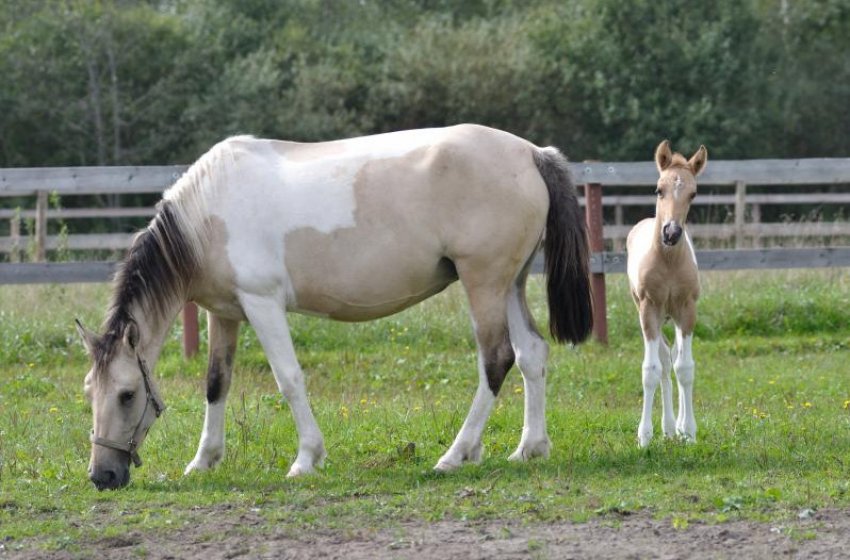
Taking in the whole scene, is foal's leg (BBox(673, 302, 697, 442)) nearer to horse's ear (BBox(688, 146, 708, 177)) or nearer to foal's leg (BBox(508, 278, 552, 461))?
horse's ear (BBox(688, 146, 708, 177))

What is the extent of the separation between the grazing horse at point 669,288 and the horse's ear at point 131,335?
3.10 meters

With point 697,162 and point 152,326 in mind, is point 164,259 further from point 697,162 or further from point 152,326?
point 697,162

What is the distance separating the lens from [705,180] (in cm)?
1190

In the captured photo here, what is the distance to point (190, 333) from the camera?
10.7 meters

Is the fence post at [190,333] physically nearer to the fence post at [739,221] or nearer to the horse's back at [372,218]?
the horse's back at [372,218]

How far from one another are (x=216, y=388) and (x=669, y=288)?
2.95 meters

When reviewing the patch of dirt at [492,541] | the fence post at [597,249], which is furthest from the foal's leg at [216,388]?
the fence post at [597,249]

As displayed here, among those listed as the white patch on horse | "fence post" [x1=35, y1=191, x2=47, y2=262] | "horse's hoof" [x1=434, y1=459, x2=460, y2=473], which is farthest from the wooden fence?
"horse's hoof" [x1=434, y1=459, x2=460, y2=473]

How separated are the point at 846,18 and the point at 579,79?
10.0 metres

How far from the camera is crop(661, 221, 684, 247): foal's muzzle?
7.41 metres

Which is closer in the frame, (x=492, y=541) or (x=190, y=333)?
(x=492, y=541)

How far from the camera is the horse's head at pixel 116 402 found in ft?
21.3

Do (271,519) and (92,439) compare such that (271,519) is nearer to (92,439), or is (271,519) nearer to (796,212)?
(92,439)

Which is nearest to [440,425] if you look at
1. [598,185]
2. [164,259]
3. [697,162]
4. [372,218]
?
[372,218]
